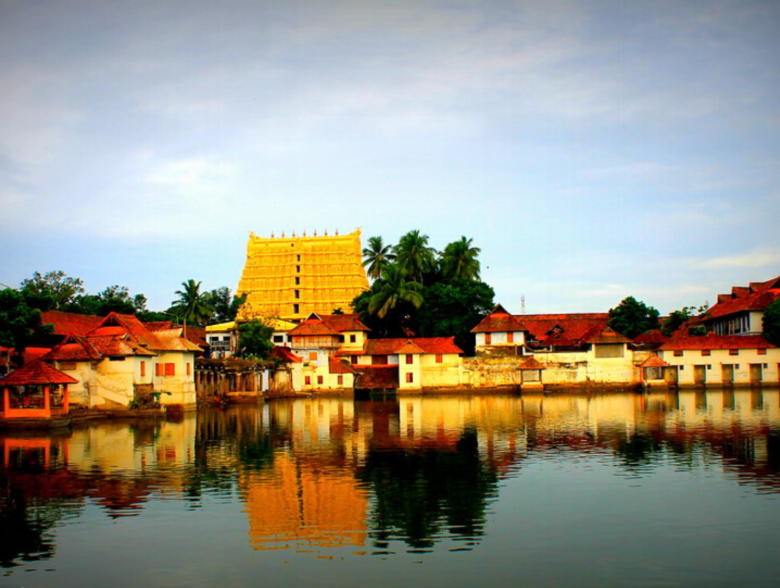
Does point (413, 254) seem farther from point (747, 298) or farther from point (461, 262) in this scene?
point (747, 298)

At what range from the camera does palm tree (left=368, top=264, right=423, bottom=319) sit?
243 ft

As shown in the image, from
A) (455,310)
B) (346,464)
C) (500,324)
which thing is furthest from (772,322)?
(346,464)

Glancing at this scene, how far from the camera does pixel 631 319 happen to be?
253 ft

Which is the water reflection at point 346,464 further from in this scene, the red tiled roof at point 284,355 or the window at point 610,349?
the window at point 610,349

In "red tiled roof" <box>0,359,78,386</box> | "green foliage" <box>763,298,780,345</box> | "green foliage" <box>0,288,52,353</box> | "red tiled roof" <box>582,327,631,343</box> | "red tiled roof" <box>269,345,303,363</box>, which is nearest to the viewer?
"red tiled roof" <box>0,359,78,386</box>

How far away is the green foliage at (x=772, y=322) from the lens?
61.2m

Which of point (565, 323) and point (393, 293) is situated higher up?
point (393, 293)

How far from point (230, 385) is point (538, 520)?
46193 millimetres

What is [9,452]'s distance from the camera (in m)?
26.7

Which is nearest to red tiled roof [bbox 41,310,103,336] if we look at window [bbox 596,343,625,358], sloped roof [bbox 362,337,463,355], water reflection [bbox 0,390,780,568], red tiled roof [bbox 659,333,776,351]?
water reflection [bbox 0,390,780,568]

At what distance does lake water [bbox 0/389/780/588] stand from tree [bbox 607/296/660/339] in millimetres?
45153

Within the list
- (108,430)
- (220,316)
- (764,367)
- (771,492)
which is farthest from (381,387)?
(771,492)

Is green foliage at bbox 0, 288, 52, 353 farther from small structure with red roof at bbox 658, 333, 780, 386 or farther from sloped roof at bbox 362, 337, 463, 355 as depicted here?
small structure with red roof at bbox 658, 333, 780, 386

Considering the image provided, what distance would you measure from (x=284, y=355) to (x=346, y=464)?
140 ft
